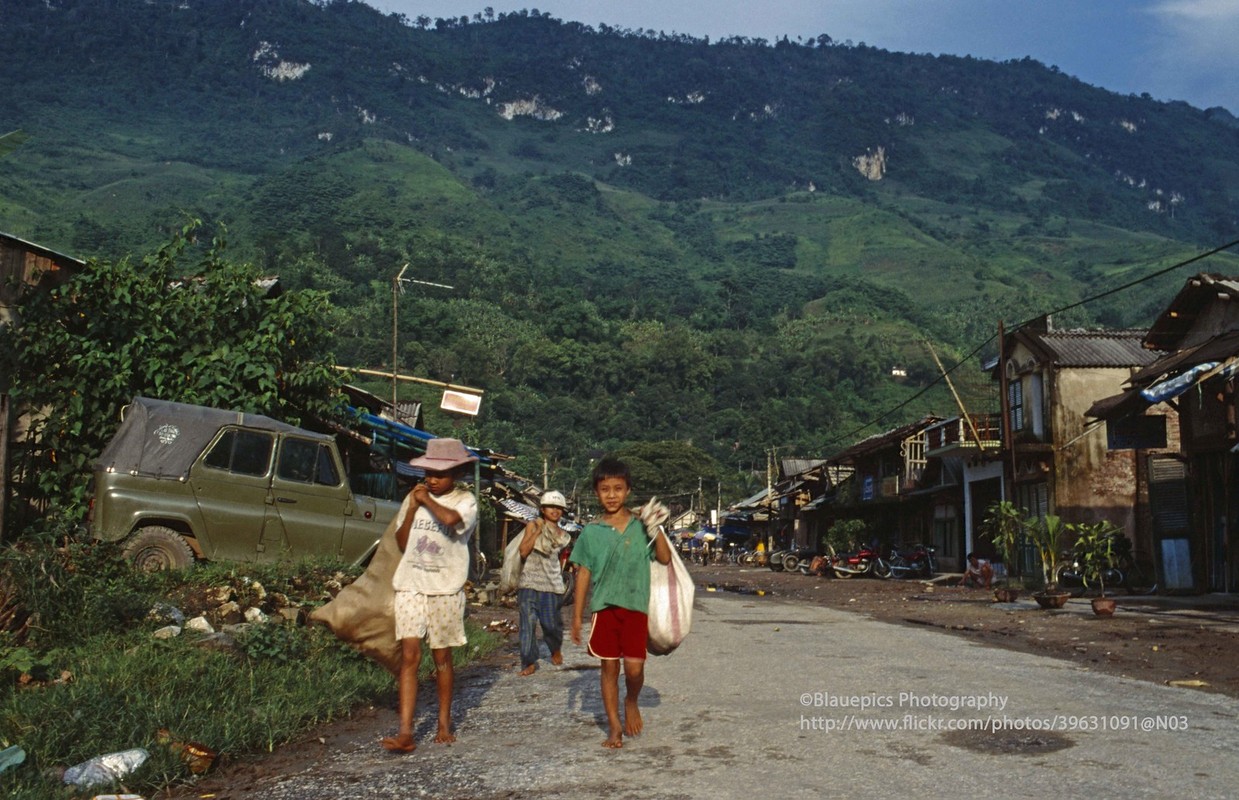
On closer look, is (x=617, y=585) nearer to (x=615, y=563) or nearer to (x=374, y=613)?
(x=615, y=563)

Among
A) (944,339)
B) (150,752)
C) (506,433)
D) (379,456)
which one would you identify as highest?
(944,339)

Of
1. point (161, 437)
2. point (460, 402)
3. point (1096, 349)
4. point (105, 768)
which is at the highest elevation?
point (1096, 349)

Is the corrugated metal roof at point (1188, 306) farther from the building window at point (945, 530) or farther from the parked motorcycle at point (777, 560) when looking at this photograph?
the parked motorcycle at point (777, 560)

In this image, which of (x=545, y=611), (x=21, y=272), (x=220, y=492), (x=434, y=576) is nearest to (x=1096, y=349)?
(x=545, y=611)

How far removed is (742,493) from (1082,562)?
74.6 m

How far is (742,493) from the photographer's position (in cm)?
10175

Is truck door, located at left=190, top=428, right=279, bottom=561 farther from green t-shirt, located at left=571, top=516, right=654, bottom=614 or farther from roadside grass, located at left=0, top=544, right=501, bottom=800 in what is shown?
green t-shirt, located at left=571, top=516, right=654, bottom=614

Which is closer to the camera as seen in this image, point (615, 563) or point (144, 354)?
point (615, 563)

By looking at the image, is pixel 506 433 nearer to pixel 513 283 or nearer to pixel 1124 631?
pixel 513 283

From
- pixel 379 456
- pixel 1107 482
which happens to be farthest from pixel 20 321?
pixel 1107 482

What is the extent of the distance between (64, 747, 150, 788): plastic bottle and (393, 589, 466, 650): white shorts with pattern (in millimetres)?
1516

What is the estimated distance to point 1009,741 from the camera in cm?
663

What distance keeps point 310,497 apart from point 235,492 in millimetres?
992

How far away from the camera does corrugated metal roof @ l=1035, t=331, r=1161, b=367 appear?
3166 centimetres
